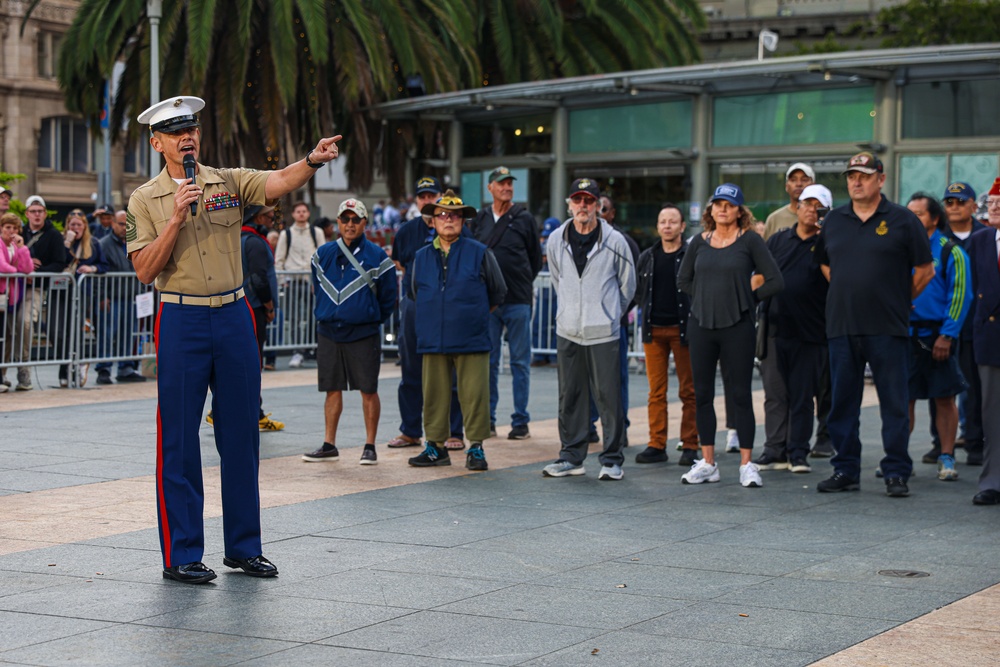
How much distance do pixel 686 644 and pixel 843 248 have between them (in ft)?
14.6

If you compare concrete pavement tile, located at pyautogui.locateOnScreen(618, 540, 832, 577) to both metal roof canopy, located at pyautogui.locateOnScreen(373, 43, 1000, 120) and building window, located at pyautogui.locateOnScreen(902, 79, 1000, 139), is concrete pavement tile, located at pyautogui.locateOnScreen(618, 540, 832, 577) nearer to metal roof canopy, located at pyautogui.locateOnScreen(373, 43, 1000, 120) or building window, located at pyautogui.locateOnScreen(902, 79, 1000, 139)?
metal roof canopy, located at pyautogui.locateOnScreen(373, 43, 1000, 120)

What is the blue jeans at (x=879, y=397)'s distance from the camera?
9141mm

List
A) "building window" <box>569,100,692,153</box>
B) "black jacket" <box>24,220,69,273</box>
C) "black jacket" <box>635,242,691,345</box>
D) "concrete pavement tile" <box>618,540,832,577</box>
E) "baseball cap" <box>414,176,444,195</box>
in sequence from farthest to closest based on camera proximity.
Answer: "building window" <box>569,100,692,153</box> < "black jacket" <box>24,220,69,273</box> < "baseball cap" <box>414,176,444,195</box> < "black jacket" <box>635,242,691,345</box> < "concrete pavement tile" <box>618,540,832,577</box>

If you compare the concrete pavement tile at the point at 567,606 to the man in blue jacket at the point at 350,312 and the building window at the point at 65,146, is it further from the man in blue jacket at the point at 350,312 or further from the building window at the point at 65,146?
the building window at the point at 65,146

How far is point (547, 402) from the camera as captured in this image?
578 inches

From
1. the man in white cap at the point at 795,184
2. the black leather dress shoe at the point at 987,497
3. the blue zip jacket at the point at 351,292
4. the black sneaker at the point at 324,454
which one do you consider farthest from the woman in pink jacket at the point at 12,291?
the black leather dress shoe at the point at 987,497

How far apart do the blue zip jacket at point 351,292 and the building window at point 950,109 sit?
38.2ft

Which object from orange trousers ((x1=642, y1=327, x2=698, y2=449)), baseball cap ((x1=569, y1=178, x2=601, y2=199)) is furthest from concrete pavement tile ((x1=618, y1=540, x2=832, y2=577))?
orange trousers ((x1=642, y1=327, x2=698, y2=449))

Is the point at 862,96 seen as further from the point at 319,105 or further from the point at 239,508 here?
the point at 239,508

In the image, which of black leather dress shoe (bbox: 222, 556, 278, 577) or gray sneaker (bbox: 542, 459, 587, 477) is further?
gray sneaker (bbox: 542, 459, 587, 477)

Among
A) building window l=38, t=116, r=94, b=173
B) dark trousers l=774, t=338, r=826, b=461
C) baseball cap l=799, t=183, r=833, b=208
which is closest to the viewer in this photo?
baseball cap l=799, t=183, r=833, b=208

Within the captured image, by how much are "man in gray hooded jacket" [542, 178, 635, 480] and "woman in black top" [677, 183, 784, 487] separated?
50 cm

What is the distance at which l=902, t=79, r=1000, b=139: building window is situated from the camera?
19438mm

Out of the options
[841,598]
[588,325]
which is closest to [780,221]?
[588,325]
